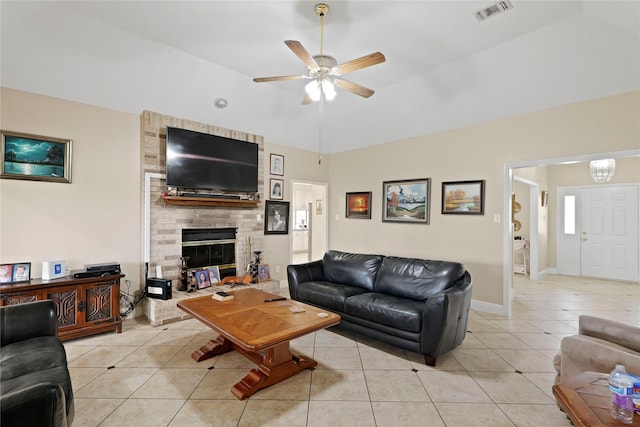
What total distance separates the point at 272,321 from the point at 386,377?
111cm

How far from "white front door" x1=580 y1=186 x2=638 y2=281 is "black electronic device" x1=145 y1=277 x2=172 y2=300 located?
8506 millimetres

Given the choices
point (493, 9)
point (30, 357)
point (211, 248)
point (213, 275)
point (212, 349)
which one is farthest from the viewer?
point (211, 248)

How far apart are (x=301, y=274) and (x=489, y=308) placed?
111 inches

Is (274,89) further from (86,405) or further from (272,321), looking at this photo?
(86,405)

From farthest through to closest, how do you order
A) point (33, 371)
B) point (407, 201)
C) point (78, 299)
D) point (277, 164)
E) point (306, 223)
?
point (306, 223)
point (277, 164)
point (407, 201)
point (78, 299)
point (33, 371)

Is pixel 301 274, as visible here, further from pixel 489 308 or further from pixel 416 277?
pixel 489 308

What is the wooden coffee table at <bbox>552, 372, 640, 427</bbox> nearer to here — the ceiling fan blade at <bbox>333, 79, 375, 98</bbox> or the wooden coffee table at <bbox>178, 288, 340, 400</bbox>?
the wooden coffee table at <bbox>178, 288, 340, 400</bbox>

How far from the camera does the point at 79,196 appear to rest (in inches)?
144

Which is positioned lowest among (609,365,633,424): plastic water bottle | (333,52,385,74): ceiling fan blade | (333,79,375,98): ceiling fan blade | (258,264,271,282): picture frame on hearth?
(258,264,271,282): picture frame on hearth

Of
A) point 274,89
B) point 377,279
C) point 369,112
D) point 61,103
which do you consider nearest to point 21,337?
point 61,103

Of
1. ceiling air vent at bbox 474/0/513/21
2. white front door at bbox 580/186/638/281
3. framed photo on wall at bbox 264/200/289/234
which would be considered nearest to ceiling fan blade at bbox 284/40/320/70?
ceiling air vent at bbox 474/0/513/21

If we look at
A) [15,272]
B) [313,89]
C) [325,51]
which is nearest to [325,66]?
[313,89]

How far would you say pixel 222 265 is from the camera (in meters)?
5.03

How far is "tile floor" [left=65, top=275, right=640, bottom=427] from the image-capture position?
6.84ft
